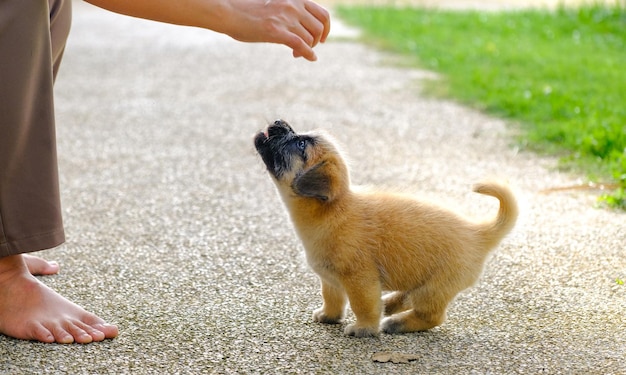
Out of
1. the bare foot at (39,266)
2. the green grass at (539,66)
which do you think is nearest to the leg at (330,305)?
the bare foot at (39,266)

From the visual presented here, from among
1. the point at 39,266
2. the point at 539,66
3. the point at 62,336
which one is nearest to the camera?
the point at 62,336

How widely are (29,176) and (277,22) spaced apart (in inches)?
35.0

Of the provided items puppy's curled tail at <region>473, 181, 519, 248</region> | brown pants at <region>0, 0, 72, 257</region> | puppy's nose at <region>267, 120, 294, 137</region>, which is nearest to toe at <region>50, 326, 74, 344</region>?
brown pants at <region>0, 0, 72, 257</region>

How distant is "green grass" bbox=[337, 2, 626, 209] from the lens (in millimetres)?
5090

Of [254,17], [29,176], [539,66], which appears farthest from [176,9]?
[539,66]

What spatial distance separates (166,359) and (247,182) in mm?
2201

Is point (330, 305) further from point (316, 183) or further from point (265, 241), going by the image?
point (265, 241)

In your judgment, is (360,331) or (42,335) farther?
(360,331)

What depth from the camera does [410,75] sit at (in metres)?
7.73

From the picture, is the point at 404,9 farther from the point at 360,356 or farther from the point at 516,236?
the point at 360,356

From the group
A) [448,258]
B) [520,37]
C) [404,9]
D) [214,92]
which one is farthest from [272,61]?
[448,258]

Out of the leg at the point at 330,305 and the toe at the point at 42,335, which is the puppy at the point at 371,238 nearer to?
the leg at the point at 330,305

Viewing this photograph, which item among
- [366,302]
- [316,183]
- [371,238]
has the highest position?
[316,183]

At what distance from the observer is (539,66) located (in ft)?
24.7
